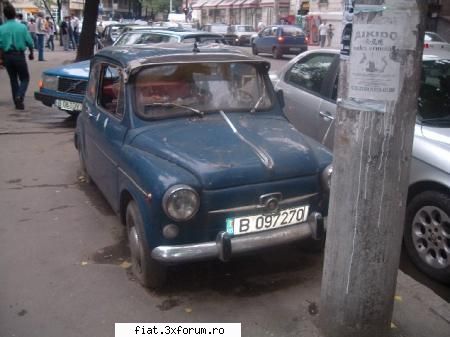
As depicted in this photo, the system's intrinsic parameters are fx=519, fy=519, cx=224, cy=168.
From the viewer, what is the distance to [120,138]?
4.37 meters

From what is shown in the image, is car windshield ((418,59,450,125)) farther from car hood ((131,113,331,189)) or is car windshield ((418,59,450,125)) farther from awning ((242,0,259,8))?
awning ((242,0,259,8))

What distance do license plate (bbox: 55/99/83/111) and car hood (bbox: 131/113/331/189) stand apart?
5.19 meters

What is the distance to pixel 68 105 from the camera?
9.08 m

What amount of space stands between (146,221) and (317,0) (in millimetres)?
40297

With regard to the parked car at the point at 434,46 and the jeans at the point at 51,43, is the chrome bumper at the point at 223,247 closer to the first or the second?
the parked car at the point at 434,46

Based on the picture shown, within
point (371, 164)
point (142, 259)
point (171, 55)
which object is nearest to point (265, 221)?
point (142, 259)

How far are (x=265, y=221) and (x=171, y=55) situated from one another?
1.83 metres

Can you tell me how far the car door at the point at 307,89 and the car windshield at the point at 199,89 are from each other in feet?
4.03

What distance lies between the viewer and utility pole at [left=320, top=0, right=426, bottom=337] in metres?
2.55

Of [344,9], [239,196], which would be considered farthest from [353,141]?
[239,196]

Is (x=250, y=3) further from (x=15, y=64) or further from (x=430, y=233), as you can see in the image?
(x=430, y=233)

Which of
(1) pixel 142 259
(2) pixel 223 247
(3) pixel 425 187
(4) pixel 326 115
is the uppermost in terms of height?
(4) pixel 326 115

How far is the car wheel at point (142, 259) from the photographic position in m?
3.66

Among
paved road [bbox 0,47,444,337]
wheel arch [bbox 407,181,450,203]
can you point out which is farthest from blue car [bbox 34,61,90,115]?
wheel arch [bbox 407,181,450,203]
